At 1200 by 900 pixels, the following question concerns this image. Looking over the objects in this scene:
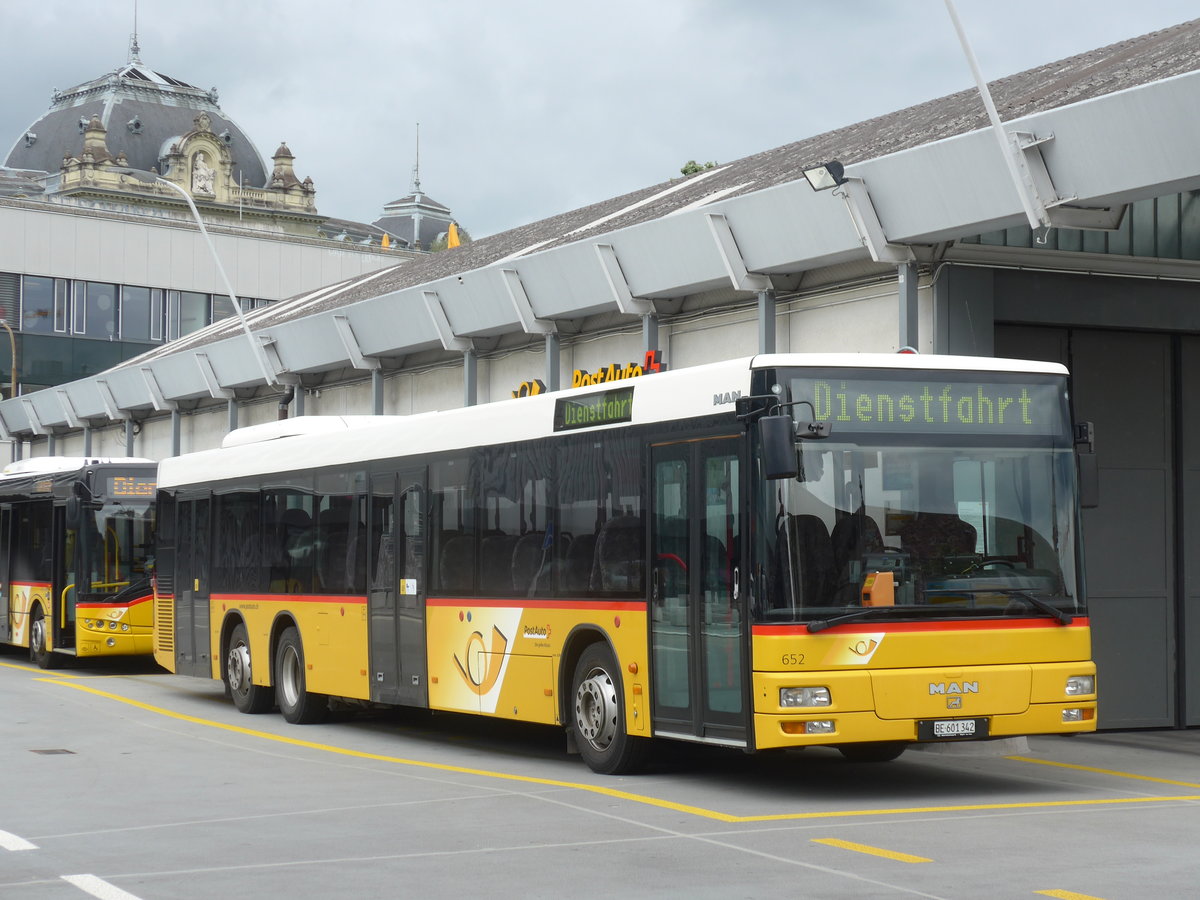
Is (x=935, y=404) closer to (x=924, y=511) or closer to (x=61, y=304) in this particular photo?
(x=924, y=511)

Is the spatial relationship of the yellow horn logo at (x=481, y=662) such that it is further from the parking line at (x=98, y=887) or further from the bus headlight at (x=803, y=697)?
the parking line at (x=98, y=887)

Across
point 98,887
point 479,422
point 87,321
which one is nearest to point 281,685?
point 479,422

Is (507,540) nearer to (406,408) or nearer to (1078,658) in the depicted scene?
(1078,658)

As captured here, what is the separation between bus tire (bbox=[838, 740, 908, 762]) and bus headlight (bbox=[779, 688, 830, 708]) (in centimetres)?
246

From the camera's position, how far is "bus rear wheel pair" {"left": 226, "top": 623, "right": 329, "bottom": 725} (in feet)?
62.4

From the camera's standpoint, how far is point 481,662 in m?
15.3

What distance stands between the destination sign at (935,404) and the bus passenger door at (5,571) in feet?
68.0

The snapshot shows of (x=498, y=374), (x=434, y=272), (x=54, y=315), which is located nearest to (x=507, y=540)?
(x=498, y=374)

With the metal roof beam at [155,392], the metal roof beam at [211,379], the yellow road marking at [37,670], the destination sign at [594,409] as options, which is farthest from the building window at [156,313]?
the destination sign at [594,409]

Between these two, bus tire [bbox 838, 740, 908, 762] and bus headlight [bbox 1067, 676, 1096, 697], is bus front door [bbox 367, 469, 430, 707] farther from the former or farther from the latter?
bus headlight [bbox 1067, 676, 1096, 697]

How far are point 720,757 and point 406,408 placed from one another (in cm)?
1513

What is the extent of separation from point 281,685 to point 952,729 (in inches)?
369

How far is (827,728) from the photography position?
11.7 metres

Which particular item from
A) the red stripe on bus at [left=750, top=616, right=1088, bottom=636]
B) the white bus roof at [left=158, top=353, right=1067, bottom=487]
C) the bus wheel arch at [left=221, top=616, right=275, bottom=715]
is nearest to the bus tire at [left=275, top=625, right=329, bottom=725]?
the bus wheel arch at [left=221, top=616, right=275, bottom=715]
